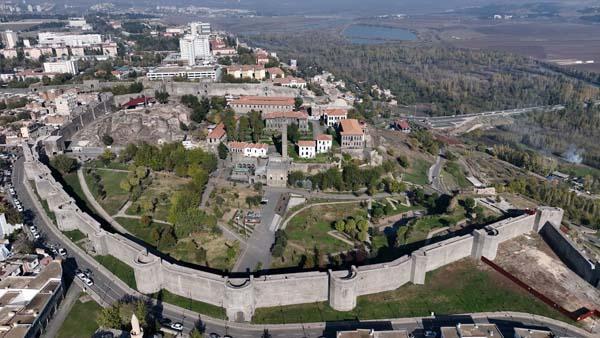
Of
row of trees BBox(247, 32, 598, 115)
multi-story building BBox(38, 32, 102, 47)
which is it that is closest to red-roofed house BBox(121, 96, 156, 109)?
row of trees BBox(247, 32, 598, 115)

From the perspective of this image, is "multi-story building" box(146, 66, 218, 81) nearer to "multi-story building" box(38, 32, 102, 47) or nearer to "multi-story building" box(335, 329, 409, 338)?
"multi-story building" box(38, 32, 102, 47)

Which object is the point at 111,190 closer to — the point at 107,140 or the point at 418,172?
the point at 107,140

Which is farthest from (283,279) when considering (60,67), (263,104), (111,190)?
(60,67)

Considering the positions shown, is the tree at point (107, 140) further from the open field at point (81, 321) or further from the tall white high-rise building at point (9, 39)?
the tall white high-rise building at point (9, 39)

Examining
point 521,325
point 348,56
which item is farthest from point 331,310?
point 348,56

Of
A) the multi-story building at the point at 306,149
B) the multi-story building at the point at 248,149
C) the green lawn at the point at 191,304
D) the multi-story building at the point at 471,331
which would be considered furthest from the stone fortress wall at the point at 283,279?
the multi-story building at the point at 306,149
